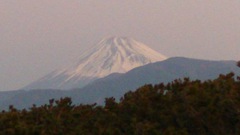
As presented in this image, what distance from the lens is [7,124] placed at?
16750 millimetres

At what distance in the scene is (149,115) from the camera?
16969mm

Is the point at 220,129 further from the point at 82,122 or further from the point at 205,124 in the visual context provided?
the point at 82,122

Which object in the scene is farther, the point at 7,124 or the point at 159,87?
the point at 159,87

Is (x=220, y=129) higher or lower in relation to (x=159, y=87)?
lower

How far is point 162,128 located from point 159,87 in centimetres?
173

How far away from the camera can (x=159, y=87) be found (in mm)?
18031

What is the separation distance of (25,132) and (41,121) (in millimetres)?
841

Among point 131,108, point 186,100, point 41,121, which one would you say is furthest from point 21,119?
point 186,100

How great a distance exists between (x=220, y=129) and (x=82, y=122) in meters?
3.40

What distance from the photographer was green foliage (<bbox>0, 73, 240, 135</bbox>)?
16.2 metres

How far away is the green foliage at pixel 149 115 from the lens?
16.2 metres

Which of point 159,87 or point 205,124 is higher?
point 159,87

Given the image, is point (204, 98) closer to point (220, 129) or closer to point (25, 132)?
point (220, 129)

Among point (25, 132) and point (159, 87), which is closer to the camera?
point (25, 132)
